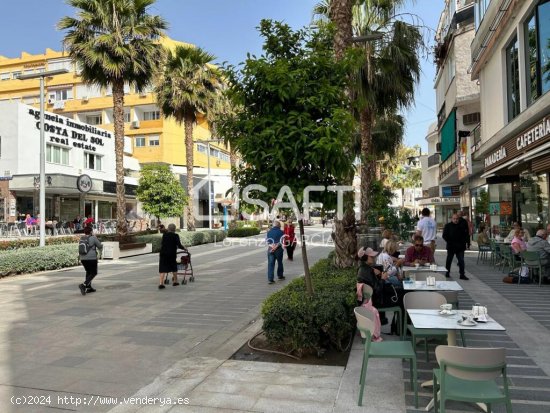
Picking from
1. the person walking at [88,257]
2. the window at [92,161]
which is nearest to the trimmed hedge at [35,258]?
the person walking at [88,257]

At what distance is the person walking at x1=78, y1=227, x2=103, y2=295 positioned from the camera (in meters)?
10.4

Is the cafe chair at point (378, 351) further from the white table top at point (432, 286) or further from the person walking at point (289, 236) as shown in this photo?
the person walking at point (289, 236)

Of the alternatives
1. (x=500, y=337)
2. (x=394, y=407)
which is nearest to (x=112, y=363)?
(x=394, y=407)

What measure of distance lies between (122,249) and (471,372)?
17926 mm

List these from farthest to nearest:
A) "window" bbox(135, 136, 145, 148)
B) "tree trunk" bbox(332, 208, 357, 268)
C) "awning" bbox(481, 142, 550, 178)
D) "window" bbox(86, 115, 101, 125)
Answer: "window" bbox(86, 115, 101, 125), "window" bbox(135, 136, 145, 148), "awning" bbox(481, 142, 550, 178), "tree trunk" bbox(332, 208, 357, 268)

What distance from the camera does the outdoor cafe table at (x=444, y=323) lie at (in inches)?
163

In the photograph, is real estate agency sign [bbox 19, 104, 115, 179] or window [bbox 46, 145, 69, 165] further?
window [bbox 46, 145, 69, 165]

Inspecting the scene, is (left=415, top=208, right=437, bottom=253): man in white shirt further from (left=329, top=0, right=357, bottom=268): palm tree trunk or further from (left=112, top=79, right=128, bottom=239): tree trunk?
(left=112, top=79, right=128, bottom=239): tree trunk

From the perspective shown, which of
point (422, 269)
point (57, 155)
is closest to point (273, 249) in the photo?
point (422, 269)

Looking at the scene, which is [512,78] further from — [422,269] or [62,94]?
[62,94]

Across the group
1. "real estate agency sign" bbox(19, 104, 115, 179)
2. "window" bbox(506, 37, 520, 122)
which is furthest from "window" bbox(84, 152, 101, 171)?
"window" bbox(506, 37, 520, 122)

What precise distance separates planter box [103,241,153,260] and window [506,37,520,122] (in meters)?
15.9

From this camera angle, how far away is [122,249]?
63.0ft

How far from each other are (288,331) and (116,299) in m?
5.72
